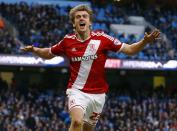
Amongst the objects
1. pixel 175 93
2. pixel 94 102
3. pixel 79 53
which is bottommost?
pixel 175 93

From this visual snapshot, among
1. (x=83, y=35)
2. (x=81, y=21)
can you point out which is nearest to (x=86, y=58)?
(x=83, y=35)

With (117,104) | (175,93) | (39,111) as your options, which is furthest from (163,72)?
(39,111)

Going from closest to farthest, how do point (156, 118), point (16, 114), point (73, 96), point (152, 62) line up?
point (73, 96)
point (16, 114)
point (156, 118)
point (152, 62)

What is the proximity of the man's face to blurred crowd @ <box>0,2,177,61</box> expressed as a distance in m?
15.4

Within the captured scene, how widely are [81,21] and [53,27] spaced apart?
1806 cm

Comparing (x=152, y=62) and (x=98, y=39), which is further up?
(x=98, y=39)

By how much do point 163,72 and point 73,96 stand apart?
2039 centimetres

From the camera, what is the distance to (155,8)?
32.1 metres

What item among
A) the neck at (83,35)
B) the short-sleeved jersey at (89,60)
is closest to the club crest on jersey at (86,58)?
the short-sleeved jersey at (89,60)

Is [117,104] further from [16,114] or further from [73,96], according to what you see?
[73,96]

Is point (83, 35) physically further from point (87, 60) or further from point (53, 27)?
point (53, 27)

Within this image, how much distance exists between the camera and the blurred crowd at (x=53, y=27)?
2402 cm

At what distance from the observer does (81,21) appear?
7.53 m

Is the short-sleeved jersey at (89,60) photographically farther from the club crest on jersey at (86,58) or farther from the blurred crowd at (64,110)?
the blurred crowd at (64,110)
